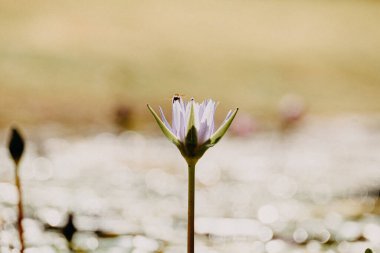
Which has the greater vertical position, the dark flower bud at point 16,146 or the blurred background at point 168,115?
the blurred background at point 168,115

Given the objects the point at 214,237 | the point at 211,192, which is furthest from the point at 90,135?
the point at 214,237

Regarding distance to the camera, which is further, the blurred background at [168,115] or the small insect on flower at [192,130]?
the blurred background at [168,115]

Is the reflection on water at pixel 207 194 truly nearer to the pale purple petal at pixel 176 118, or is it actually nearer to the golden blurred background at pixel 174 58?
the pale purple petal at pixel 176 118

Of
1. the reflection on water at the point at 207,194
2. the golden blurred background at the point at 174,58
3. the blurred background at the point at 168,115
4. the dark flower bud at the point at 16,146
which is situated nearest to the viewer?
the dark flower bud at the point at 16,146

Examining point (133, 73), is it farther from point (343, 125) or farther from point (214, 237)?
point (214, 237)

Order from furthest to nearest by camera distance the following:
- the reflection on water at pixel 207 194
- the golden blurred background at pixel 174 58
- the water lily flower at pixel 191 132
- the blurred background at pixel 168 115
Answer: the golden blurred background at pixel 174 58 < the blurred background at pixel 168 115 < the reflection on water at pixel 207 194 < the water lily flower at pixel 191 132

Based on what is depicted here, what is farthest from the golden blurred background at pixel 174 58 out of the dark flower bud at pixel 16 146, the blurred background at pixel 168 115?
the dark flower bud at pixel 16 146

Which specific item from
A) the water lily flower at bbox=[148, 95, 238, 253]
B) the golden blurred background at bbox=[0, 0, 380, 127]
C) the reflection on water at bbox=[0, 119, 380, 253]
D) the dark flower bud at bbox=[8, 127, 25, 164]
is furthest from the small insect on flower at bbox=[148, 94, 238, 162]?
the golden blurred background at bbox=[0, 0, 380, 127]
